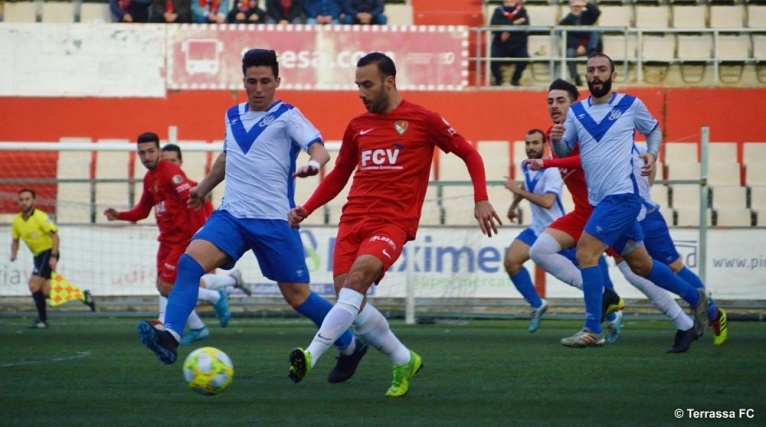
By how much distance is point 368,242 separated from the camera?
6621mm

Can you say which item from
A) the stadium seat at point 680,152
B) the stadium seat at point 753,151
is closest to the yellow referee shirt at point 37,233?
the stadium seat at point 680,152

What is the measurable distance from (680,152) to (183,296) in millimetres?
12572

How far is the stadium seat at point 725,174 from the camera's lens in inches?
699

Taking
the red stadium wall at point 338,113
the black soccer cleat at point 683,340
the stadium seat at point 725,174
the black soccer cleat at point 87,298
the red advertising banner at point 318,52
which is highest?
the red advertising banner at point 318,52

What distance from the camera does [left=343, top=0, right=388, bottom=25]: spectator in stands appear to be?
19.3 metres

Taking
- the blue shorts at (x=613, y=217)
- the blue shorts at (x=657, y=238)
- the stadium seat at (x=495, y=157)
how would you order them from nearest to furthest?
the blue shorts at (x=613, y=217) < the blue shorts at (x=657, y=238) < the stadium seat at (x=495, y=157)

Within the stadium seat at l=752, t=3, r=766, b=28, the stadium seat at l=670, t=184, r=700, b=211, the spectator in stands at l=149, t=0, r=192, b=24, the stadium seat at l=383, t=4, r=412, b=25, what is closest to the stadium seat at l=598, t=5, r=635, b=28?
the stadium seat at l=752, t=3, r=766, b=28

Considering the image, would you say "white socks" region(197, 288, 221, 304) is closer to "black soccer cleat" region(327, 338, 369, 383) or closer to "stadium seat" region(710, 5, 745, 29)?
"black soccer cleat" region(327, 338, 369, 383)

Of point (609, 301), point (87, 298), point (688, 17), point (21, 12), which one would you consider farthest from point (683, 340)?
point (21, 12)

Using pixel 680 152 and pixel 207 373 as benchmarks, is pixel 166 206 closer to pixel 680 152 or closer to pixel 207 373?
pixel 207 373

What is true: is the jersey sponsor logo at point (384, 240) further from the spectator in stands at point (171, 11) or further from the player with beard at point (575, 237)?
the spectator in stands at point (171, 11)

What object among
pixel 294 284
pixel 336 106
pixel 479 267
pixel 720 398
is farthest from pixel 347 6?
pixel 720 398

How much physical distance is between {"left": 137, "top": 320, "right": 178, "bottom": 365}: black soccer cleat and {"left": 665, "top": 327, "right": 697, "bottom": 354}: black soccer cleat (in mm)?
4298

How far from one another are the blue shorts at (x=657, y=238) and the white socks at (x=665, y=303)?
0.85 ft
